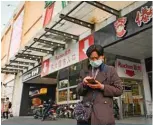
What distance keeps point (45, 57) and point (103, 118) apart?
9.87 m

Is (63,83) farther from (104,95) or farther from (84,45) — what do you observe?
(104,95)

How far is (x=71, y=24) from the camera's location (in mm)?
7422

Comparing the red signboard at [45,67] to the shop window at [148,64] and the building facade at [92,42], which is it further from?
the shop window at [148,64]

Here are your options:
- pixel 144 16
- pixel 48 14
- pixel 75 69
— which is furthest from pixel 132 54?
→ pixel 48 14

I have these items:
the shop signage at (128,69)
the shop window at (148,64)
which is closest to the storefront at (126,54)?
the shop signage at (128,69)

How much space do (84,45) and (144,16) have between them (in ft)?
8.93

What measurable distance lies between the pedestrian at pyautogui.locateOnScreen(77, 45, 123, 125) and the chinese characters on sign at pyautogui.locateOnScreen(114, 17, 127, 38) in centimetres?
459

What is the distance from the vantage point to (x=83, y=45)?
7.55 m

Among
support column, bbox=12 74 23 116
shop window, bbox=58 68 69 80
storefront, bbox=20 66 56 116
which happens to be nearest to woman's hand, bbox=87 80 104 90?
shop window, bbox=58 68 69 80

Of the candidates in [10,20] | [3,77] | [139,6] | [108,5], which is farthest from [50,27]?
[3,77]

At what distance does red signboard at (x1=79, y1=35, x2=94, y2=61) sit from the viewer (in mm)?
7250

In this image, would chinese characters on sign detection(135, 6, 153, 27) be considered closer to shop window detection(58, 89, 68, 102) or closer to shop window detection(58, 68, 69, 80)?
shop window detection(58, 68, 69, 80)

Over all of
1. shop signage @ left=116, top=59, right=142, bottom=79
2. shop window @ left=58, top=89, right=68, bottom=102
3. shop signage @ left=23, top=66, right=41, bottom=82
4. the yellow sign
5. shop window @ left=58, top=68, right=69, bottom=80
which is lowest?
shop window @ left=58, top=89, right=68, bottom=102

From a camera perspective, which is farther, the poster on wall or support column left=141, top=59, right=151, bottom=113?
the poster on wall
